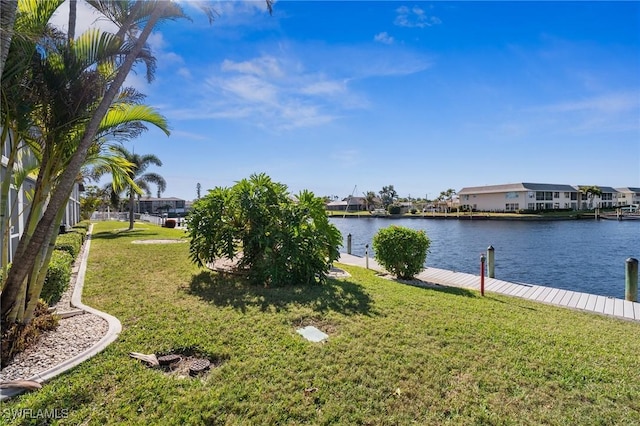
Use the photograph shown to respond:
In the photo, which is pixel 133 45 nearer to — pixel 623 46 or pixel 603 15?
pixel 603 15

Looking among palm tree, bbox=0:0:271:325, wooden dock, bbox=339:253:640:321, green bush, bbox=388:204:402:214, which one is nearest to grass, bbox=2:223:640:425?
palm tree, bbox=0:0:271:325

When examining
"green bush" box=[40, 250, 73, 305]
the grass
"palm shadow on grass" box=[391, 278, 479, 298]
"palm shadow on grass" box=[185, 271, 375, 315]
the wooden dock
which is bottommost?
the wooden dock

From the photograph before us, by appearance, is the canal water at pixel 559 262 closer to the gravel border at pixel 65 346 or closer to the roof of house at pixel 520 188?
the gravel border at pixel 65 346

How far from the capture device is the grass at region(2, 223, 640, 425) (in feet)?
8.91

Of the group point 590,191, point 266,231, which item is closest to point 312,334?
point 266,231

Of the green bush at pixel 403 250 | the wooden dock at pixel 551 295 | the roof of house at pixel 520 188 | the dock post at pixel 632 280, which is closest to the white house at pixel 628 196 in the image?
the roof of house at pixel 520 188

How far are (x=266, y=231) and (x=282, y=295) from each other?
1574mm

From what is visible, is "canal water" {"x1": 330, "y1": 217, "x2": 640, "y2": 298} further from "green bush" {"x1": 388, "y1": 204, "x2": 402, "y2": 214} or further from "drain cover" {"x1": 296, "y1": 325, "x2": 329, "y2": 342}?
"green bush" {"x1": 388, "y1": 204, "x2": 402, "y2": 214}

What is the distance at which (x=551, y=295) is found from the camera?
8383 mm

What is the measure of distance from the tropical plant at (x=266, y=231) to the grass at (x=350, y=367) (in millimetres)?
831

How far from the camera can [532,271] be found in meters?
14.9

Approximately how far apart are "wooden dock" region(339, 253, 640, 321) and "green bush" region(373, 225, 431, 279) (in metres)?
0.76

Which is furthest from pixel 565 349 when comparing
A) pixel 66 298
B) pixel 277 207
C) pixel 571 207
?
pixel 571 207

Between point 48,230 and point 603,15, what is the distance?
1165 cm
